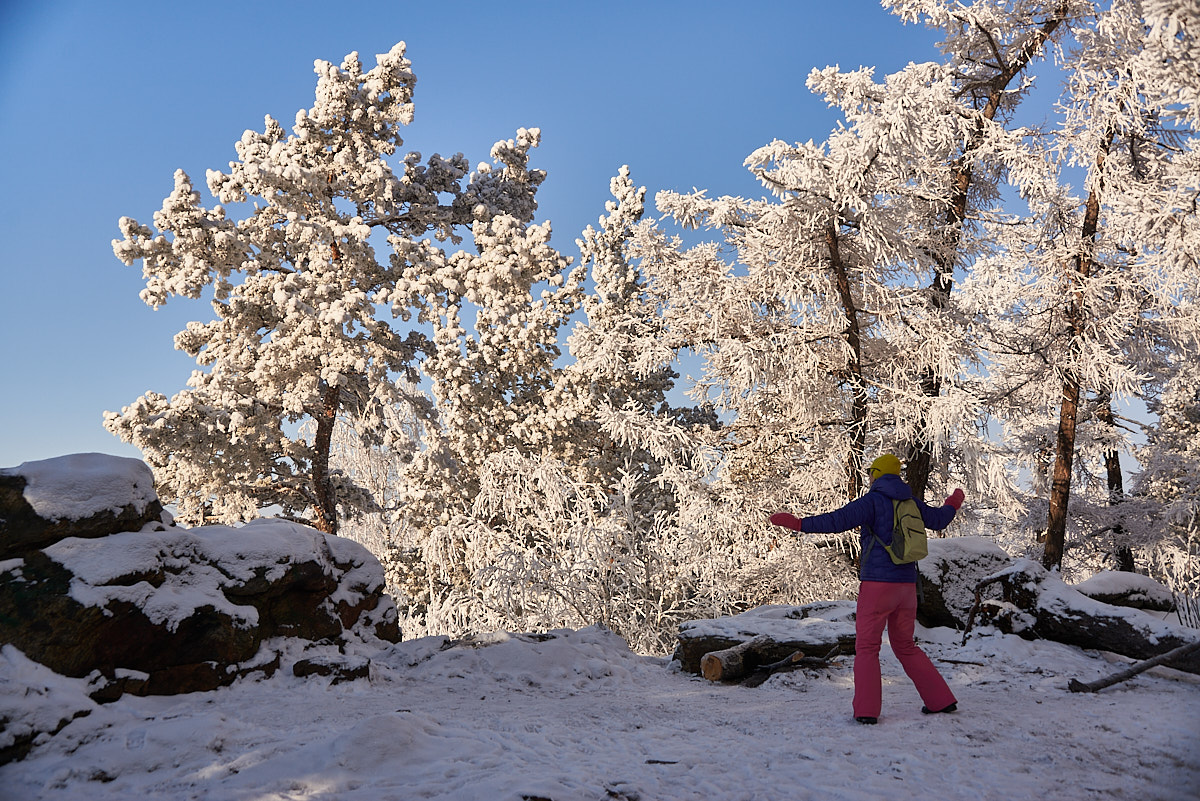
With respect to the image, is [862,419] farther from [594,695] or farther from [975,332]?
[594,695]

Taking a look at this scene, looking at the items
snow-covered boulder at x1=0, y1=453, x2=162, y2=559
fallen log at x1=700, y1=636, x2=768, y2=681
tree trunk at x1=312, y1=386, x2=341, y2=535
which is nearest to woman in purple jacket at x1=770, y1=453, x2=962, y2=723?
fallen log at x1=700, y1=636, x2=768, y2=681

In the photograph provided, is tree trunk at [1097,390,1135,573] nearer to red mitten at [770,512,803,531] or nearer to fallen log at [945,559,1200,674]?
fallen log at [945,559,1200,674]

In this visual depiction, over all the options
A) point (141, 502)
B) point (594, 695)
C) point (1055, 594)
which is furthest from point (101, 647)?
point (1055, 594)

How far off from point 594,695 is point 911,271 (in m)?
8.24

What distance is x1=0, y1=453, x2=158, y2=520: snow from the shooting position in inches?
196

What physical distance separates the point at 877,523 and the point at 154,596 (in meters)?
5.23

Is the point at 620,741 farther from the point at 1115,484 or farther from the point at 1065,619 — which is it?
the point at 1115,484

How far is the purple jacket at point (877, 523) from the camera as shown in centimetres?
485

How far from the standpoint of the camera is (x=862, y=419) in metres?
10.4

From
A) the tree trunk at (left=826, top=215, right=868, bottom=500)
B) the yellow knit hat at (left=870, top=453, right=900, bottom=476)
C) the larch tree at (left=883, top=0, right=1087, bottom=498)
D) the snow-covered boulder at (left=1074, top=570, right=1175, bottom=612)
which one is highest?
the larch tree at (left=883, top=0, right=1087, bottom=498)

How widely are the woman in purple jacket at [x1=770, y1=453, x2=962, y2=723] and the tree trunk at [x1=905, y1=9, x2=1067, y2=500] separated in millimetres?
5780

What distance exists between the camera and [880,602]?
4805mm

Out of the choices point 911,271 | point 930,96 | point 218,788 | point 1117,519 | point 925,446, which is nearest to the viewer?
point 218,788

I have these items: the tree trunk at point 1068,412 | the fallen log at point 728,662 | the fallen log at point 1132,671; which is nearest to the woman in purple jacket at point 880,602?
the fallen log at point 1132,671
